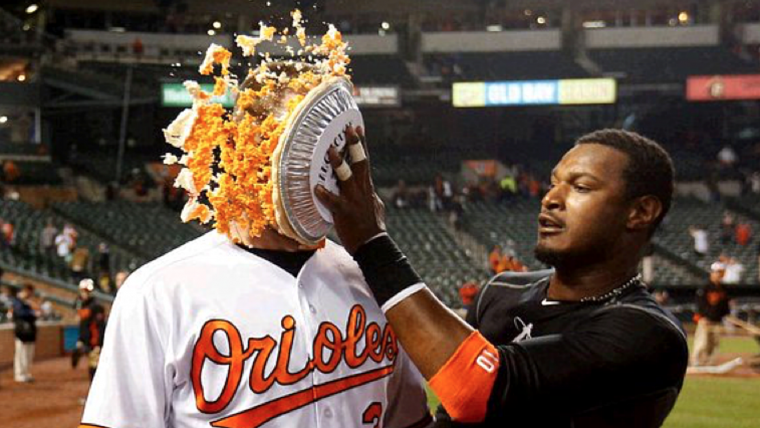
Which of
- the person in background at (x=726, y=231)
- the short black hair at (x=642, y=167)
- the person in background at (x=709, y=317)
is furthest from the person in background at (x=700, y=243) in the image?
the short black hair at (x=642, y=167)

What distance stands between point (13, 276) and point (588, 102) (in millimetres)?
17821

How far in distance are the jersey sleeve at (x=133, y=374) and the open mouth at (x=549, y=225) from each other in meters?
1.08

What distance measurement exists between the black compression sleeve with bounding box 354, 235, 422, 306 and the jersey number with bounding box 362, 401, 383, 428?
354mm

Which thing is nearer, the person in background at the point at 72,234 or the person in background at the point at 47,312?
the person in background at the point at 47,312

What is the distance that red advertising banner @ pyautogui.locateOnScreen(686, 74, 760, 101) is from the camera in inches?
1232

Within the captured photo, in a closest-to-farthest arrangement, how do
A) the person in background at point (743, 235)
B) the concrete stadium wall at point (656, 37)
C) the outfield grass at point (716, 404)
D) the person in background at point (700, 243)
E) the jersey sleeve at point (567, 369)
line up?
the jersey sleeve at point (567, 369) < the outfield grass at point (716, 404) < the person in background at point (700, 243) < the person in background at point (743, 235) < the concrete stadium wall at point (656, 37)

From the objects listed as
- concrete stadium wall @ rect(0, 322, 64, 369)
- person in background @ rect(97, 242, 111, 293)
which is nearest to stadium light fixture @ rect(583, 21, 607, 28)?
person in background @ rect(97, 242, 111, 293)

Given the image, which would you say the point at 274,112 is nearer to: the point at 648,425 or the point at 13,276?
the point at 648,425

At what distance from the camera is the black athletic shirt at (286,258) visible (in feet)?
8.32

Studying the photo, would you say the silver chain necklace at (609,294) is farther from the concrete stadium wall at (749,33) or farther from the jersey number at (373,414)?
the concrete stadium wall at (749,33)

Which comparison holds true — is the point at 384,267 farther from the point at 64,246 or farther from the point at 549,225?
the point at 64,246

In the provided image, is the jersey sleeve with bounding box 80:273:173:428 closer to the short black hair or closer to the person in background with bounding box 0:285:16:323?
the short black hair

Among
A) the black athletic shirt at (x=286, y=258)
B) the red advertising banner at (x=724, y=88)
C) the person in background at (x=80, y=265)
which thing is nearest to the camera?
the black athletic shirt at (x=286, y=258)

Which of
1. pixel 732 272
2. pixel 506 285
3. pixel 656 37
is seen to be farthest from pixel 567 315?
pixel 656 37
